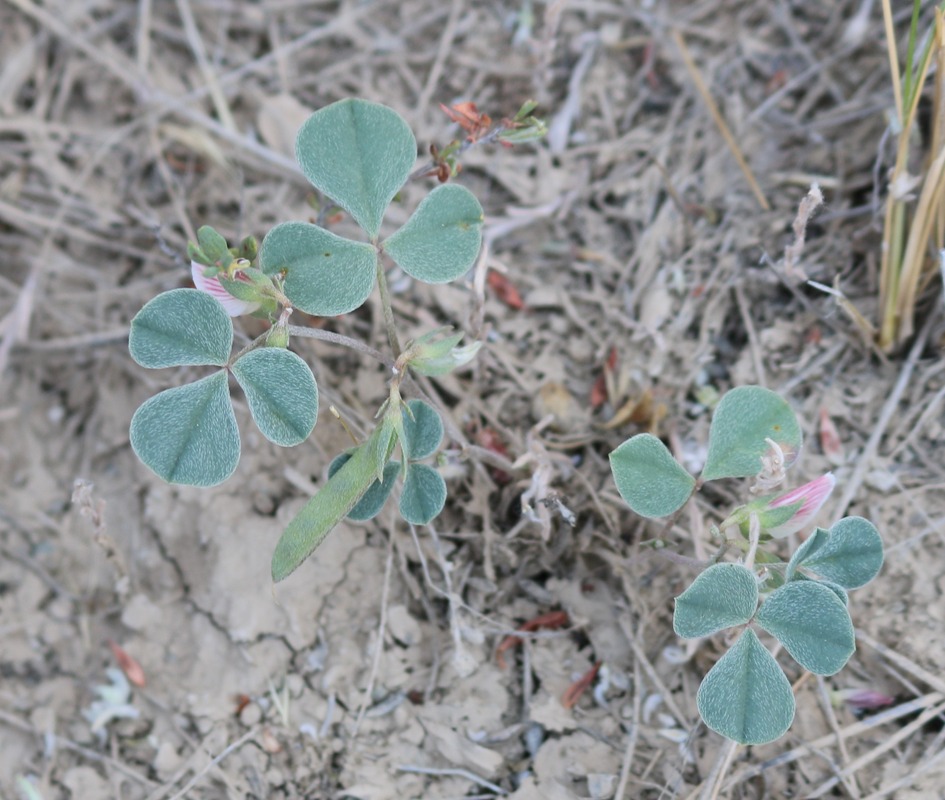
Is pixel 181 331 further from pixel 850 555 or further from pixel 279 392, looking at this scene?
pixel 850 555

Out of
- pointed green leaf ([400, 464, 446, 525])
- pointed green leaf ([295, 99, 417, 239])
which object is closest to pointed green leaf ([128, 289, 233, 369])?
pointed green leaf ([295, 99, 417, 239])

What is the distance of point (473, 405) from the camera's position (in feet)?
6.33

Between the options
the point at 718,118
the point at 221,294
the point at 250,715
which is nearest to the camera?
the point at 221,294

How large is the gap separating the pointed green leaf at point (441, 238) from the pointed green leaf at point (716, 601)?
0.63 metres

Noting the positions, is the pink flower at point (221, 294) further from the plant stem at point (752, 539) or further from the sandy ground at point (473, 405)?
the plant stem at point (752, 539)

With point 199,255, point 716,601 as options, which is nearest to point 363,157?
point 199,255

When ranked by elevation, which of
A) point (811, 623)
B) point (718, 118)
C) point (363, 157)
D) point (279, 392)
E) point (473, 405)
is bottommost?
point (473, 405)

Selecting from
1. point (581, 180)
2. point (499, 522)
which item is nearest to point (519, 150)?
point (581, 180)

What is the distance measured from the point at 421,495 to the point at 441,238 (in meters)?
0.45

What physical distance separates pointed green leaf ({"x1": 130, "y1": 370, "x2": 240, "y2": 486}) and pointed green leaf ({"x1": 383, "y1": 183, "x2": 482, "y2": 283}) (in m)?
0.37

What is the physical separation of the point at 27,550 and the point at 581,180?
1658 mm

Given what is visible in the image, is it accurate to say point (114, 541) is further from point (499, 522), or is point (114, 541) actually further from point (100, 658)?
point (499, 522)

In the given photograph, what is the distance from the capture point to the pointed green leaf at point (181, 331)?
4.38ft

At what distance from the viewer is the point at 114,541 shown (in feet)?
6.56
